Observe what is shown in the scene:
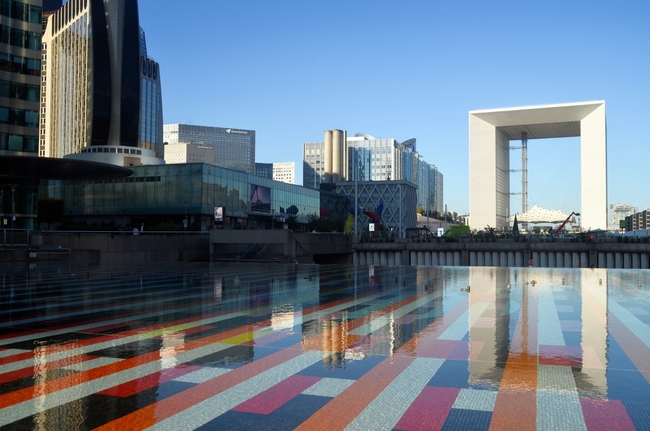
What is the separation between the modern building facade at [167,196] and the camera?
84500 mm

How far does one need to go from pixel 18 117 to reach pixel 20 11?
1054 centimetres

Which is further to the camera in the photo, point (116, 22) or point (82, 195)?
point (116, 22)

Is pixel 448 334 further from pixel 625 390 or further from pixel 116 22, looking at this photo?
pixel 116 22

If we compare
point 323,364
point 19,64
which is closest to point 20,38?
point 19,64

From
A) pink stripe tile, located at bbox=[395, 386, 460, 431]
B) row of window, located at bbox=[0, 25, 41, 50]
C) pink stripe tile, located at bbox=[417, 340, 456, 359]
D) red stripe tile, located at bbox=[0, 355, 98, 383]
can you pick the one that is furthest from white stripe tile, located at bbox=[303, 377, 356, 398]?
row of window, located at bbox=[0, 25, 41, 50]

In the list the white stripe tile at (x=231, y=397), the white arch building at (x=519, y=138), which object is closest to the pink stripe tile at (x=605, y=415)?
the white stripe tile at (x=231, y=397)

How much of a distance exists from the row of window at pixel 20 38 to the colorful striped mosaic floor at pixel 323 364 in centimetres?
5228

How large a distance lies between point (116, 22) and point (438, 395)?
139932mm

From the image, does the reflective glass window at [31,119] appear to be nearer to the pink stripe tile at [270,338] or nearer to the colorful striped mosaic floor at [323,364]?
the colorful striped mosaic floor at [323,364]

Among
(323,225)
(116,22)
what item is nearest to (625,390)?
(323,225)

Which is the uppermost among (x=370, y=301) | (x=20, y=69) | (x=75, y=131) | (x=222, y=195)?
(x=75, y=131)

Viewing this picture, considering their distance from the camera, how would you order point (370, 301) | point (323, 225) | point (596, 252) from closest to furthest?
point (370, 301) < point (596, 252) < point (323, 225)

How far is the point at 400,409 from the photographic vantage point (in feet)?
18.8

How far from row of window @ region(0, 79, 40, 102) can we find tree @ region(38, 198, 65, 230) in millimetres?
23030
